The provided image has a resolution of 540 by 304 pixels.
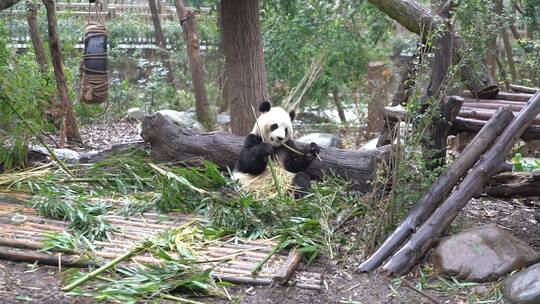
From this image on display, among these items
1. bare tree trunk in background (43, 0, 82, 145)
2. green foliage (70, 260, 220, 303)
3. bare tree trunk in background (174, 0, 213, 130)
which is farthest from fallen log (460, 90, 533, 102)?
bare tree trunk in background (43, 0, 82, 145)

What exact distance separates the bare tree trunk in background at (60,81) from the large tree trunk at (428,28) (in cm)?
374

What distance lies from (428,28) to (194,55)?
13.5ft

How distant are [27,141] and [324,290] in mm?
3851

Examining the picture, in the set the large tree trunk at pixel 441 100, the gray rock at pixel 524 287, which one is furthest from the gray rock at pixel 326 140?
the gray rock at pixel 524 287

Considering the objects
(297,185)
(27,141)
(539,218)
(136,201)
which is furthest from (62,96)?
(539,218)

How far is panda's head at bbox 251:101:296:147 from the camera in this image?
5957mm

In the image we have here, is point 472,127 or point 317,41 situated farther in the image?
point 317,41

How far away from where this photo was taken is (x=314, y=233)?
16.3ft

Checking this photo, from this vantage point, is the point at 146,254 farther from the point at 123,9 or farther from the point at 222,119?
the point at 123,9

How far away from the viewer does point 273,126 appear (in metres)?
5.96

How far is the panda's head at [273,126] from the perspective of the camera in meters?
5.96

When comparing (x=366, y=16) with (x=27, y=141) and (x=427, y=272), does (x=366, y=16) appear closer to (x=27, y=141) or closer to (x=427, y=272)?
(x=27, y=141)

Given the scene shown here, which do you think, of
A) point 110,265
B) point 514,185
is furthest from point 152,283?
point 514,185

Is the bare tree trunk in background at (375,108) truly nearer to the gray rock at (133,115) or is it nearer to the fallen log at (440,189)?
the gray rock at (133,115)
